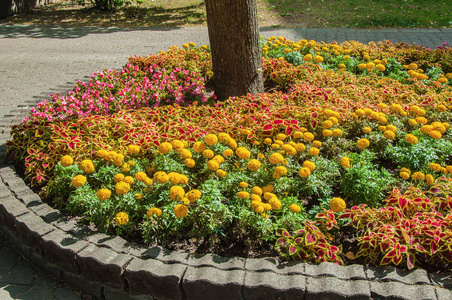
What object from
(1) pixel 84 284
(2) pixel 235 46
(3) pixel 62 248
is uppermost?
(2) pixel 235 46

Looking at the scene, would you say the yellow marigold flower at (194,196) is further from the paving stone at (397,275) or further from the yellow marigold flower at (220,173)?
the paving stone at (397,275)

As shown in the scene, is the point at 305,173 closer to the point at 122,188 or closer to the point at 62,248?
the point at 122,188

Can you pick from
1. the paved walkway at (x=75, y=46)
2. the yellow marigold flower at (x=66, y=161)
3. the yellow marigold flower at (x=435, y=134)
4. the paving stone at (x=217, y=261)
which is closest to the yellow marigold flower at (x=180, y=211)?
the paving stone at (x=217, y=261)

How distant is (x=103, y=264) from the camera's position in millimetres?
2375

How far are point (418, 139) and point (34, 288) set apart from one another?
3320 mm

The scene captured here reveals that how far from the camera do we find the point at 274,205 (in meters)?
2.52

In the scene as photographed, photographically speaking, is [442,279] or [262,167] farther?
[262,167]

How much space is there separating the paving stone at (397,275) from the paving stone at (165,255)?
1.13 meters

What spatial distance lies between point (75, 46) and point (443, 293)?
8.42m

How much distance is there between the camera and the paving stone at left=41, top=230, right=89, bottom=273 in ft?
8.19

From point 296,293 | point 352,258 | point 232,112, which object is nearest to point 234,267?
point 296,293

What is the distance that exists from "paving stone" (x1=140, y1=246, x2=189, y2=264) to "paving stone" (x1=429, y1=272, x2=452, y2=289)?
4.81 ft

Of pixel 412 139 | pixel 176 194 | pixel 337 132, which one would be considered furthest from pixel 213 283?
pixel 412 139

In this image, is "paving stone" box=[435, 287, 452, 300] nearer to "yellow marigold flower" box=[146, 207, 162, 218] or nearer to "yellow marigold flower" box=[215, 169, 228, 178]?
"yellow marigold flower" box=[215, 169, 228, 178]
